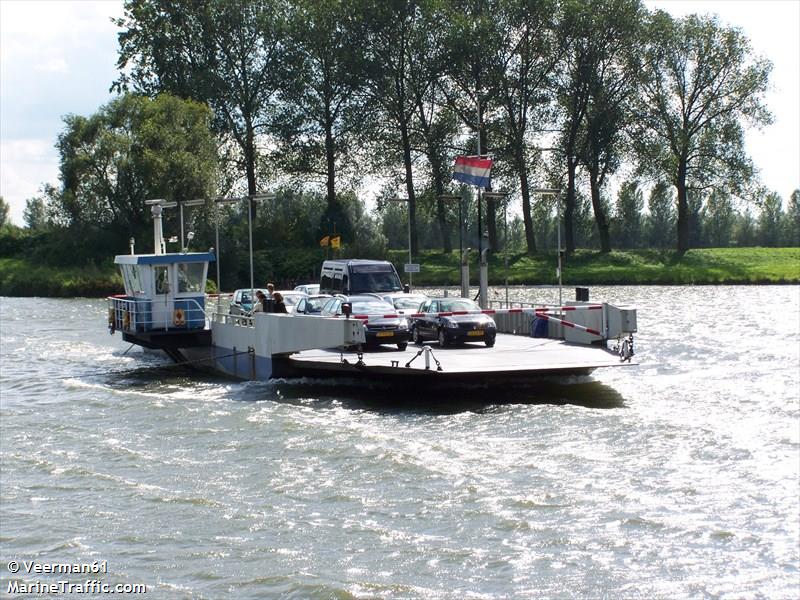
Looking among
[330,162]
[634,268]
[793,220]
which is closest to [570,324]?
[634,268]

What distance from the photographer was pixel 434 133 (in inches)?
3051

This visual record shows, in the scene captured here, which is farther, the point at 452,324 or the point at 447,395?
the point at 452,324

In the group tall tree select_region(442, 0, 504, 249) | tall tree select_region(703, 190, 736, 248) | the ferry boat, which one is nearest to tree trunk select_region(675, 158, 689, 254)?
tall tree select_region(442, 0, 504, 249)

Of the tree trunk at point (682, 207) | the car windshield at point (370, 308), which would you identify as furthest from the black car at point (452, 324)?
the tree trunk at point (682, 207)

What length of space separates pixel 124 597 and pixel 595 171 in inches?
2702

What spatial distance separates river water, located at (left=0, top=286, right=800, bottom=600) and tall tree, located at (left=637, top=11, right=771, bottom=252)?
163 ft

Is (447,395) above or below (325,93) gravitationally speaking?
below

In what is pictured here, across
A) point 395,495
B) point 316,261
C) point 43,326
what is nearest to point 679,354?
point 395,495

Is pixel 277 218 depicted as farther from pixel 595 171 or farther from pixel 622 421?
pixel 622 421

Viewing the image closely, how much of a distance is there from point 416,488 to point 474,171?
67.4 ft

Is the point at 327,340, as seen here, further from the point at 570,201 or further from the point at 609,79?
the point at 570,201

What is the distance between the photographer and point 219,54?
7875cm

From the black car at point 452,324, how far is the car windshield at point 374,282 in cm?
534

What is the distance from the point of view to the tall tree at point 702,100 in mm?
76500
